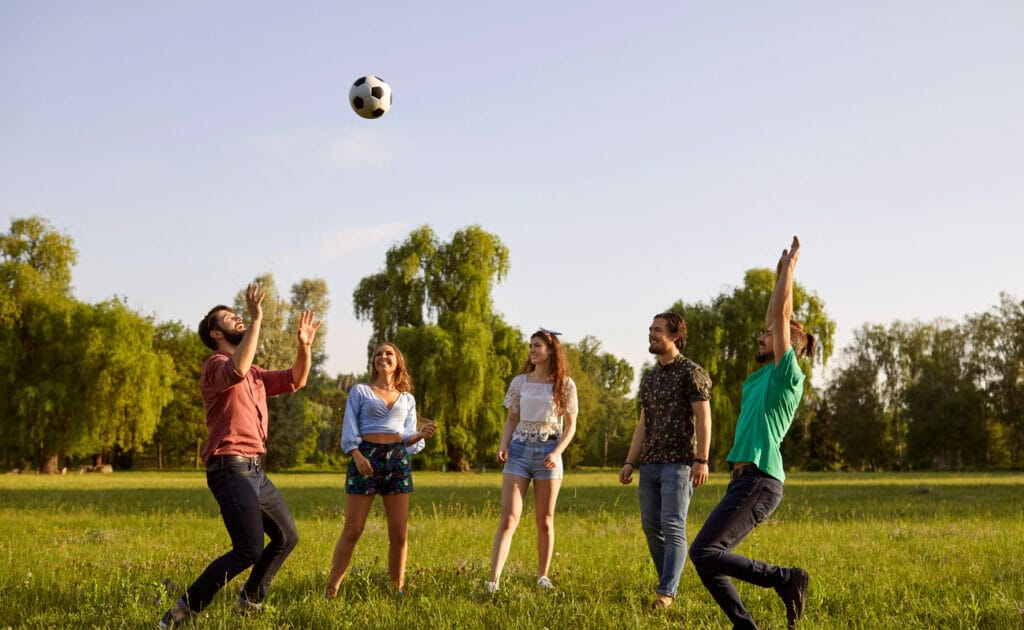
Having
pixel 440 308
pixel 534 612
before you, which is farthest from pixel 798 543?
pixel 440 308

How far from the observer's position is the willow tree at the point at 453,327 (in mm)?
42562

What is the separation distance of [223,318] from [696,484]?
358cm

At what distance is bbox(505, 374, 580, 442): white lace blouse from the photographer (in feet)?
24.0

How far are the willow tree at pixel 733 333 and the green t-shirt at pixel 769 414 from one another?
37129 mm

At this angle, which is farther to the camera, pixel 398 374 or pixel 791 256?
pixel 398 374

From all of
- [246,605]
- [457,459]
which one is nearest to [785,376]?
[246,605]

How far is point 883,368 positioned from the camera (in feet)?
216

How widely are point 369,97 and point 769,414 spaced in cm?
744

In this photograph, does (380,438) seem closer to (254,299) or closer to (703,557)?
(254,299)

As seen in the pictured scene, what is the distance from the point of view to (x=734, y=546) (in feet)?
17.4

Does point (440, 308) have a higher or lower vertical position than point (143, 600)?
higher

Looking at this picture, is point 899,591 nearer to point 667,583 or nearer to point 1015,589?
point 1015,589

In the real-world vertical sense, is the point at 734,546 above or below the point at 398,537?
above

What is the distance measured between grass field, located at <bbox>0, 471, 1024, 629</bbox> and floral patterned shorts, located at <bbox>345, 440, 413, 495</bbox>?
0.81 metres
